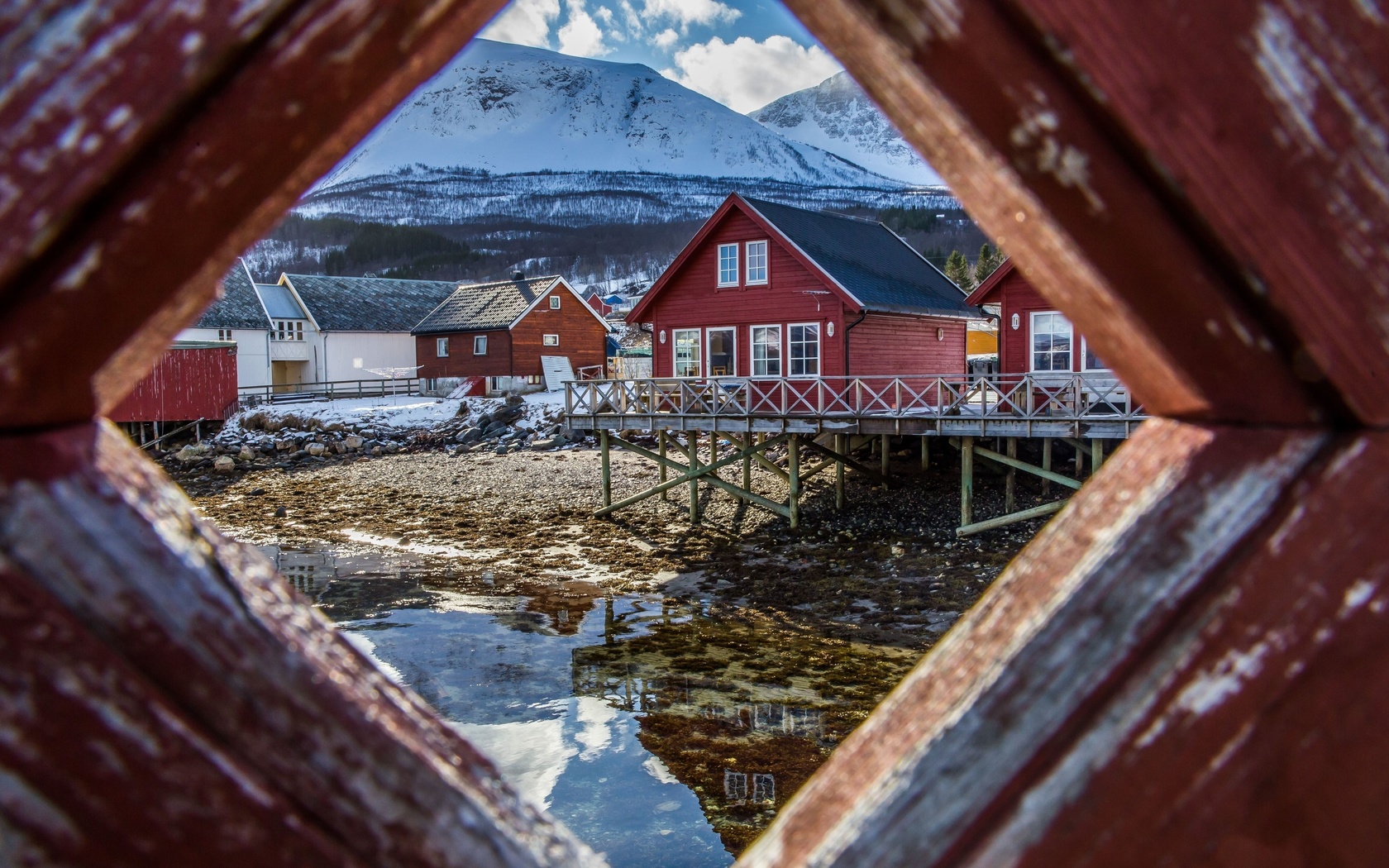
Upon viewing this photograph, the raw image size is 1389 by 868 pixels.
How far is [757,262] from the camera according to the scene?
843 inches

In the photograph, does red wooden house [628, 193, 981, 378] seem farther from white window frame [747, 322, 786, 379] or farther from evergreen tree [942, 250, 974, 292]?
evergreen tree [942, 250, 974, 292]

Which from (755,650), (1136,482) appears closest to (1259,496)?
(1136,482)

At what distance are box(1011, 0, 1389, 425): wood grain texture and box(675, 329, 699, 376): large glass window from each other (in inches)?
868

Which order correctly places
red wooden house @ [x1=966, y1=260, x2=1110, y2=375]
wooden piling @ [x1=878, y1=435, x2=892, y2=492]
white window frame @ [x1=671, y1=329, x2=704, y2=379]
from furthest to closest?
white window frame @ [x1=671, y1=329, x2=704, y2=379] < wooden piling @ [x1=878, y1=435, x2=892, y2=492] < red wooden house @ [x1=966, y1=260, x2=1110, y2=375]

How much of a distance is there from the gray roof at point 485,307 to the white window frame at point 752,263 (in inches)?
855

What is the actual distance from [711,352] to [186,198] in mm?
22054

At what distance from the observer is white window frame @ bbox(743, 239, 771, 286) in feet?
69.6

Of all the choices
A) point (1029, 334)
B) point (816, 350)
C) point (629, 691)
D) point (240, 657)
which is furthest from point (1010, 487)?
point (240, 657)

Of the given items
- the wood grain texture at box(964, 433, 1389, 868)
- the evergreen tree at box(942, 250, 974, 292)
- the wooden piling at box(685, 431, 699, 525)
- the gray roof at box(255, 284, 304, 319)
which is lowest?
the wooden piling at box(685, 431, 699, 525)

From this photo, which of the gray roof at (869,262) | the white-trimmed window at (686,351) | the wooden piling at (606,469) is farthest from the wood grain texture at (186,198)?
the white-trimmed window at (686,351)

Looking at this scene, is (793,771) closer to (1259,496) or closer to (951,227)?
(1259,496)

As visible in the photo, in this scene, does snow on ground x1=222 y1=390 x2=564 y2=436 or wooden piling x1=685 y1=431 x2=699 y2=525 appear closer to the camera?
wooden piling x1=685 y1=431 x2=699 y2=525

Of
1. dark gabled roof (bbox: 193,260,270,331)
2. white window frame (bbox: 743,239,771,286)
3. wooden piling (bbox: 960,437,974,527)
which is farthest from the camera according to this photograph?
dark gabled roof (bbox: 193,260,270,331)

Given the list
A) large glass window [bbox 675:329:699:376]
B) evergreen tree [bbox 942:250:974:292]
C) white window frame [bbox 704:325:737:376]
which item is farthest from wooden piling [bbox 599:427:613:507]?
evergreen tree [bbox 942:250:974:292]
